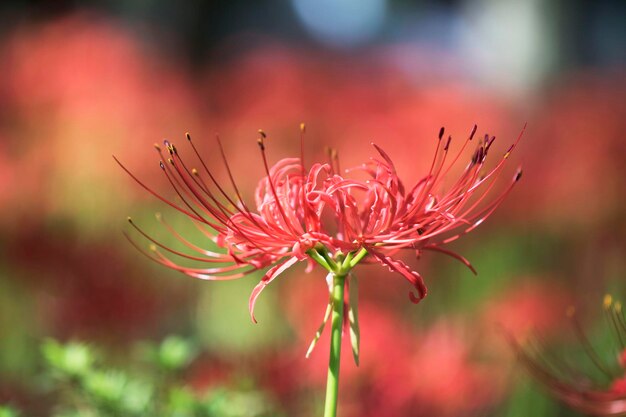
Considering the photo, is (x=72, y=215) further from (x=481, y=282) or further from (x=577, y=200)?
(x=577, y=200)

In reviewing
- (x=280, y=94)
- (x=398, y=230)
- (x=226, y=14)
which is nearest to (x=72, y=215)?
(x=280, y=94)

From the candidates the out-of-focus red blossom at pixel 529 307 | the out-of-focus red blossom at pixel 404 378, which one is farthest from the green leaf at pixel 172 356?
the out-of-focus red blossom at pixel 529 307

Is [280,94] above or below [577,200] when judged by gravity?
above

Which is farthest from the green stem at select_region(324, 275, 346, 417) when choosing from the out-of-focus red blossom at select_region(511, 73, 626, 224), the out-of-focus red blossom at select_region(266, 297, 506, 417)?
the out-of-focus red blossom at select_region(511, 73, 626, 224)

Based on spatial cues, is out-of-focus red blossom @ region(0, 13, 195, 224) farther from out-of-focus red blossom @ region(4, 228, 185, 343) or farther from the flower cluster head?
the flower cluster head

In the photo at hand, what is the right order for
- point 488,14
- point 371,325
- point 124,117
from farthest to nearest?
point 488,14 < point 124,117 < point 371,325

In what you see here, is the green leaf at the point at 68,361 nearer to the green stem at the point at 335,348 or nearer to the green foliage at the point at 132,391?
the green foliage at the point at 132,391

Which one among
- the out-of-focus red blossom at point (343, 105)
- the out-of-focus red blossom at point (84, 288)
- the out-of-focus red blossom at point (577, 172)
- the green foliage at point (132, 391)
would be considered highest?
the out-of-focus red blossom at point (343, 105)

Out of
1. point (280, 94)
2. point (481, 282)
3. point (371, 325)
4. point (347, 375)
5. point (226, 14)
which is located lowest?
point (347, 375)
